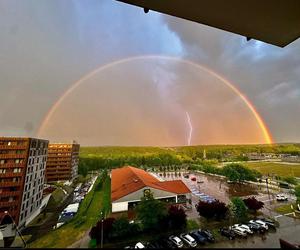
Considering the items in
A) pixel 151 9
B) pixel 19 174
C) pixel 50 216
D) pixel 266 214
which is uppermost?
pixel 151 9

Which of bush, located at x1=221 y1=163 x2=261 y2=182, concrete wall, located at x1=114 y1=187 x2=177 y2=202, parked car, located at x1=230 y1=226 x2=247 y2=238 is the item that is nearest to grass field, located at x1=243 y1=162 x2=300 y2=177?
bush, located at x1=221 y1=163 x2=261 y2=182

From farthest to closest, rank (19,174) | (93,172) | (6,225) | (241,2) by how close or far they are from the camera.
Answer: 1. (93,172)
2. (19,174)
3. (6,225)
4. (241,2)

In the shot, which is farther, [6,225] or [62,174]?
[62,174]

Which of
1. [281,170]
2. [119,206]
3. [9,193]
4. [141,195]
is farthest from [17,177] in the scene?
[281,170]

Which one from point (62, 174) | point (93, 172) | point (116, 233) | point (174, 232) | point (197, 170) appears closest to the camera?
point (116, 233)

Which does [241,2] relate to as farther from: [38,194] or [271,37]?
[38,194]

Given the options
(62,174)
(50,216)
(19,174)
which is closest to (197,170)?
(62,174)

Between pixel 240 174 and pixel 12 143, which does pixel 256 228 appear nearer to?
pixel 240 174
